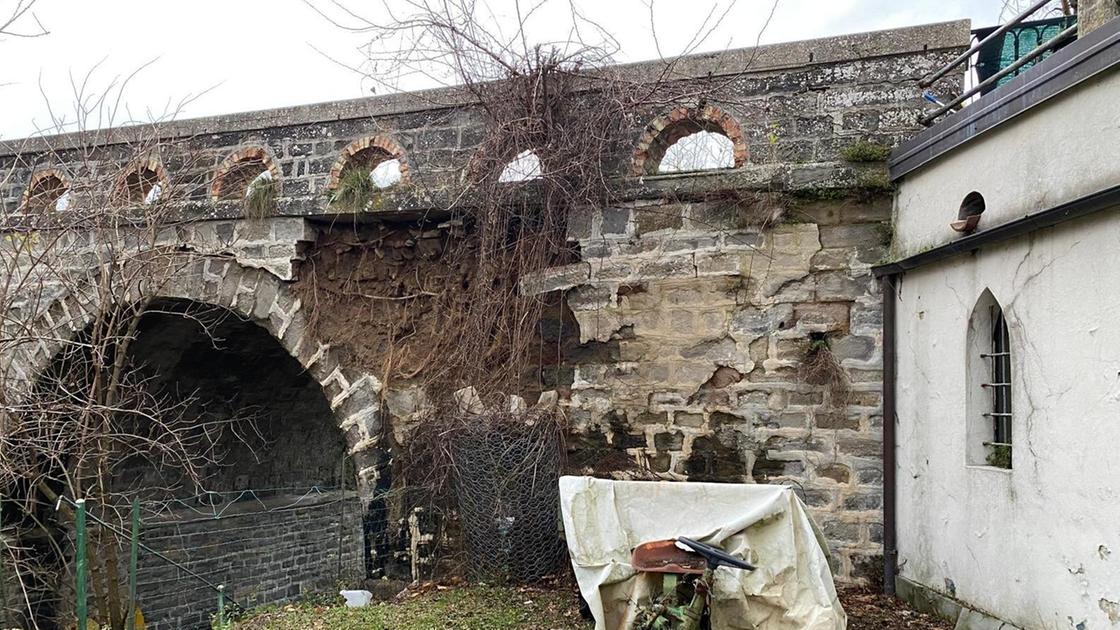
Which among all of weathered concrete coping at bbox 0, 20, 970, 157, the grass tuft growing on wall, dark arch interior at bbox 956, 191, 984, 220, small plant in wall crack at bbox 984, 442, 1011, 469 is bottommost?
small plant in wall crack at bbox 984, 442, 1011, 469

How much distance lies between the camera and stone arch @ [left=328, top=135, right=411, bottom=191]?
285 inches

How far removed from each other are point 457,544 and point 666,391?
2000 millimetres

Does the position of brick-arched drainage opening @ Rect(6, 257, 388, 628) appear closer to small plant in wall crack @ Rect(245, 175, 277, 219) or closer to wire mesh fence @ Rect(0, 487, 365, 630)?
wire mesh fence @ Rect(0, 487, 365, 630)

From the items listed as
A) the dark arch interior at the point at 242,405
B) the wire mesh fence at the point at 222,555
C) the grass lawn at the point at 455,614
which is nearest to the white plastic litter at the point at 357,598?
the grass lawn at the point at 455,614

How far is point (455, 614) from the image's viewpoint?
18.9ft

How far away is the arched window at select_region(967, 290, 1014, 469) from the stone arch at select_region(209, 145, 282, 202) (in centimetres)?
549

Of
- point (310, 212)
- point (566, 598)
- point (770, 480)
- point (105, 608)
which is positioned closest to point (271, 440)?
point (105, 608)

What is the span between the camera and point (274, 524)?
10594mm

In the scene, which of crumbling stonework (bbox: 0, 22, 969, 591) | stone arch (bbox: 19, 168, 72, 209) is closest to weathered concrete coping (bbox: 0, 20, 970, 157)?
Result: crumbling stonework (bbox: 0, 22, 969, 591)

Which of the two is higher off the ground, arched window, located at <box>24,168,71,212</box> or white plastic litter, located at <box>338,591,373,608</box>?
arched window, located at <box>24,168,71,212</box>

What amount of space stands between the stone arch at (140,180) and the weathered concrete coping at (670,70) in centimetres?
25

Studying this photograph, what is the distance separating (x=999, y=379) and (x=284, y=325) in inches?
211

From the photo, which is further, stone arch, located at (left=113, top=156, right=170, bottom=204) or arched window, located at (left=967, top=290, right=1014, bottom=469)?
stone arch, located at (left=113, top=156, right=170, bottom=204)

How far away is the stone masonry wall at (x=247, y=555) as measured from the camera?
31.9 feet
